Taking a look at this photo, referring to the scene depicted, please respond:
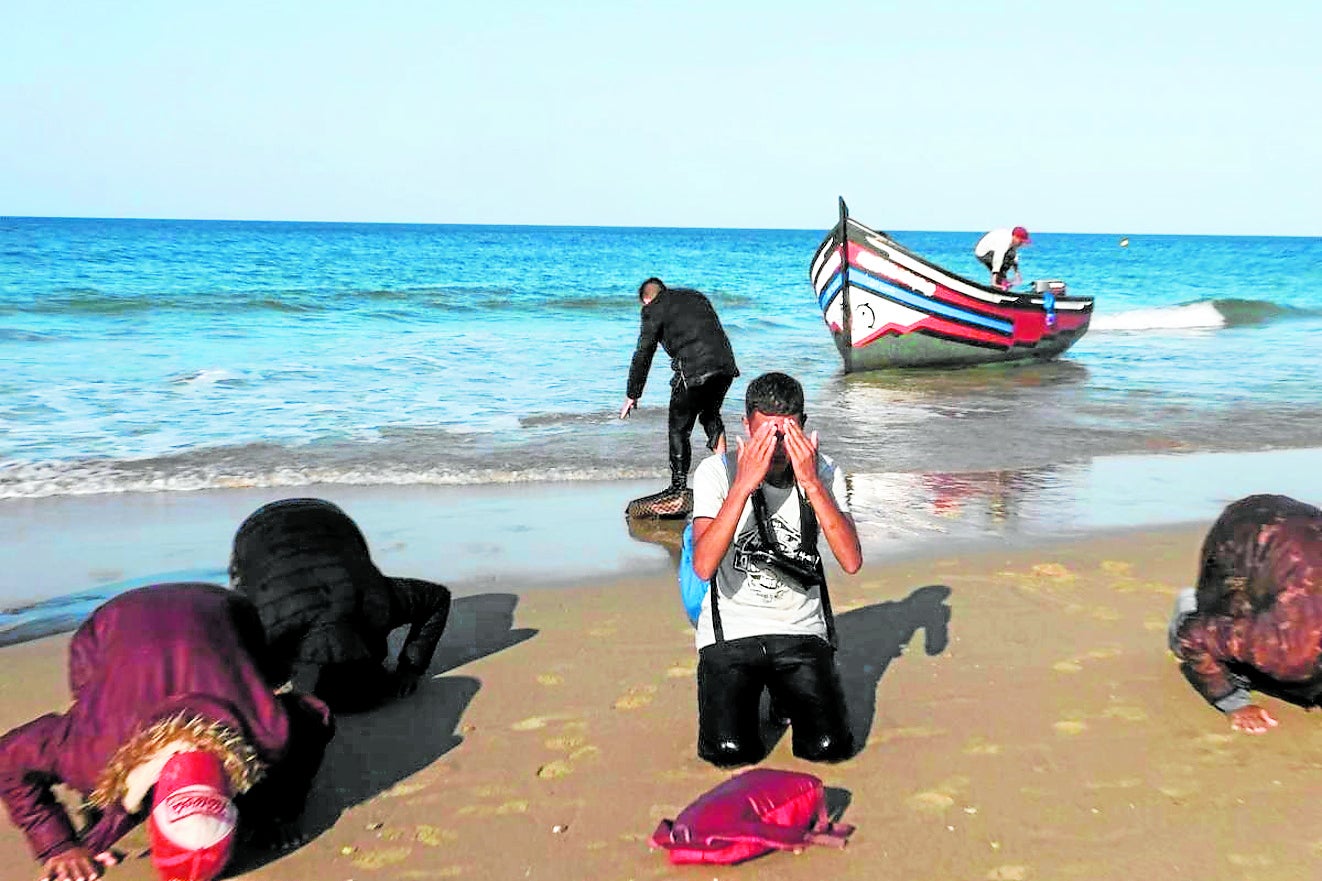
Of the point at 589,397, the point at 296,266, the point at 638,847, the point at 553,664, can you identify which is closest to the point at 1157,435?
the point at 589,397

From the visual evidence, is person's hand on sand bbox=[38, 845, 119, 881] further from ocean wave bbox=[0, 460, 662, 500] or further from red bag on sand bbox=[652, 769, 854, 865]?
ocean wave bbox=[0, 460, 662, 500]

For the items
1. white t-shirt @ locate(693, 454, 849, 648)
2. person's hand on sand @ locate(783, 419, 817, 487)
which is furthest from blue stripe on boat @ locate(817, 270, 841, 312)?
person's hand on sand @ locate(783, 419, 817, 487)

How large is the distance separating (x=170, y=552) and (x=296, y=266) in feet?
135

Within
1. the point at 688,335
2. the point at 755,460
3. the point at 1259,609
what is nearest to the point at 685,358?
the point at 688,335

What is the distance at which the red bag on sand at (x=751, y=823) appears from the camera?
142 inches

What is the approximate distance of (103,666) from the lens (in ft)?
12.0

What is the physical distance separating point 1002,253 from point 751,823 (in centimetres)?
1647

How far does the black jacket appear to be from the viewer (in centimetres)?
845

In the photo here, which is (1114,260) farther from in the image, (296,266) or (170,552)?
(170,552)

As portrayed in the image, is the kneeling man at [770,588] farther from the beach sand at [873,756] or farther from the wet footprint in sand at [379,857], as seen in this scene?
the wet footprint in sand at [379,857]

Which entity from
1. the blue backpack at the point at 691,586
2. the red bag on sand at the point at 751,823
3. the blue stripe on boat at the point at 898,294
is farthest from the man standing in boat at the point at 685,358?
the blue stripe on boat at the point at 898,294

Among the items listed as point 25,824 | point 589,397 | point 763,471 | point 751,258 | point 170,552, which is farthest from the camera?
point 751,258

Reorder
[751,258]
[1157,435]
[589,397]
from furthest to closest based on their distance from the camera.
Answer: [751,258], [589,397], [1157,435]

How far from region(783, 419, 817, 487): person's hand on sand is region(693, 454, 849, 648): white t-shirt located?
309mm
